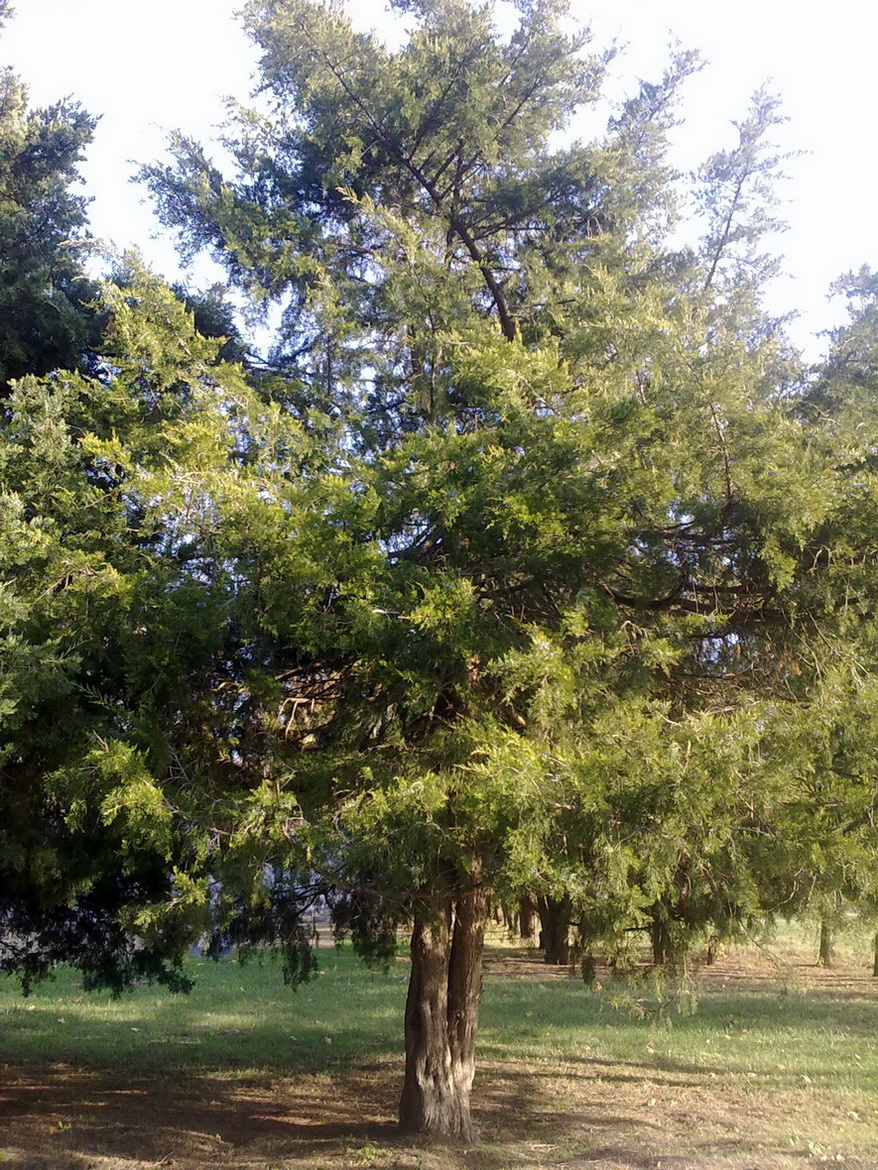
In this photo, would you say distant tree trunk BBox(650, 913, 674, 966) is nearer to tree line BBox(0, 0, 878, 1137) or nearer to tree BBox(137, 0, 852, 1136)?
A: tree line BBox(0, 0, 878, 1137)

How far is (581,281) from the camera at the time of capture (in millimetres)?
8922

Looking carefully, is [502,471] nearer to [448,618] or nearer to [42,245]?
[448,618]

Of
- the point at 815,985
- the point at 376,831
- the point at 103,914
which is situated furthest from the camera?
the point at 815,985

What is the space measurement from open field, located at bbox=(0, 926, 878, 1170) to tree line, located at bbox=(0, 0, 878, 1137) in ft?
4.37

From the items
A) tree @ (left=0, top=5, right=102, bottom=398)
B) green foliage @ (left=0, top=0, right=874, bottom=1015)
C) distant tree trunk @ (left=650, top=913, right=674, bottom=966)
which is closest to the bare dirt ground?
distant tree trunk @ (left=650, top=913, right=674, bottom=966)

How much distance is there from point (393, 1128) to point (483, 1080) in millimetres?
2707

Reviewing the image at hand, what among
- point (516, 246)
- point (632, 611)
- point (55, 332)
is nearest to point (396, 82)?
point (516, 246)

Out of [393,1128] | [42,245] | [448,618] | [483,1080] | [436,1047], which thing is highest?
[42,245]

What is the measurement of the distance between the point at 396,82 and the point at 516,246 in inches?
79.4

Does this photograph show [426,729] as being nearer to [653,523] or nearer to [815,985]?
[653,523]

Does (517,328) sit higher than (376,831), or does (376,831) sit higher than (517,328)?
(517,328)

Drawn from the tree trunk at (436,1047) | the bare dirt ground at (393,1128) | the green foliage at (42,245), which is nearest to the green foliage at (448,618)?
the tree trunk at (436,1047)

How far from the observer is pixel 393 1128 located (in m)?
8.89

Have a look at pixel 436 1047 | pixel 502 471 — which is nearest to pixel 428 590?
pixel 502 471
